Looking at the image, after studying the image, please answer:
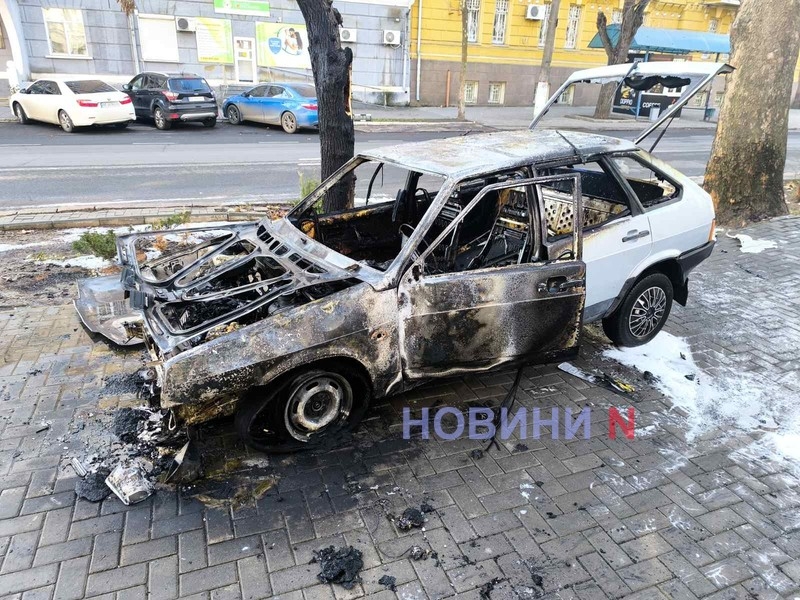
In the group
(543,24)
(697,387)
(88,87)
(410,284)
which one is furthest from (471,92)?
(410,284)

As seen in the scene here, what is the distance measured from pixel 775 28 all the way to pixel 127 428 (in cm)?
937

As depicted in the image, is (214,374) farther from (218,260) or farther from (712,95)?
(712,95)

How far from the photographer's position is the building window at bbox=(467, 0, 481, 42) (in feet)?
87.6

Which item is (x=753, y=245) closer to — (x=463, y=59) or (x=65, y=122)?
(x=463, y=59)

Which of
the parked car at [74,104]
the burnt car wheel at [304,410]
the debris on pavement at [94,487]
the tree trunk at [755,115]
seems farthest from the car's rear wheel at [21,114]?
the tree trunk at [755,115]

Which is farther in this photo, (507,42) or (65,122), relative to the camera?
(507,42)

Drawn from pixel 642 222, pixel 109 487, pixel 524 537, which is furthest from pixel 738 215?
pixel 109 487

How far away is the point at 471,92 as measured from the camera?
28500mm

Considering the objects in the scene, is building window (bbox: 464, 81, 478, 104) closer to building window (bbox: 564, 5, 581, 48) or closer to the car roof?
building window (bbox: 564, 5, 581, 48)

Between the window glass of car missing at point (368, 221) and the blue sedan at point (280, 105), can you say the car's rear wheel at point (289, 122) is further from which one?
the window glass of car missing at point (368, 221)

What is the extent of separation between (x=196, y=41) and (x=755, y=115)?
69.7ft

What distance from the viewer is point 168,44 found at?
22781 mm

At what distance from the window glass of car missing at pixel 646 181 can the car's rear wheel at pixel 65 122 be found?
16.3m

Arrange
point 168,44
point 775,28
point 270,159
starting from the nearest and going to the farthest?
1. point 775,28
2. point 270,159
3. point 168,44
